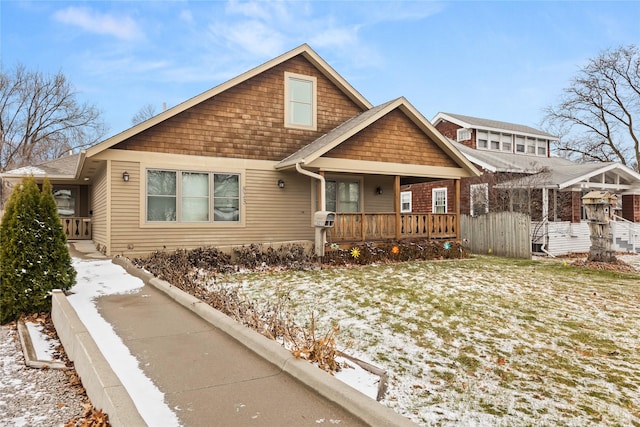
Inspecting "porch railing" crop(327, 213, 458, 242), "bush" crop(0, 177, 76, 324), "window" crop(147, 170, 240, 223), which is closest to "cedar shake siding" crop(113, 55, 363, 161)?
"window" crop(147, 170, 240, 223)

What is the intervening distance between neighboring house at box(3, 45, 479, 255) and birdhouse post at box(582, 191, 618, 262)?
3890 millimetres

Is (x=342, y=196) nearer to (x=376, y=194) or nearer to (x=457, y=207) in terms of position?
(x=376, y=194)

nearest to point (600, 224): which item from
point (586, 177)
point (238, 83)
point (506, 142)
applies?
point (586, 177)

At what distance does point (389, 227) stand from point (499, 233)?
5080 mm

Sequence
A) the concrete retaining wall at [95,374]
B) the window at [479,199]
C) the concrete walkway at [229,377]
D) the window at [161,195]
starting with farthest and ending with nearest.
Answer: the window at [479,199] → the window at [161,195] → the concrete walkway at [229,377] → the concrete retaining wall at [95,374]

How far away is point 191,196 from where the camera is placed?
479 inches

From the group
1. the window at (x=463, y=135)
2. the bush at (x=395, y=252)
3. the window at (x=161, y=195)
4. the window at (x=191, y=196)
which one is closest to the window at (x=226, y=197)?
the window at (x=191, y=196)

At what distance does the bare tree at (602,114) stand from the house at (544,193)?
1509 centimetres

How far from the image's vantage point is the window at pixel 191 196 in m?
11.7

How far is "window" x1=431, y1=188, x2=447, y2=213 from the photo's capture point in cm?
2131

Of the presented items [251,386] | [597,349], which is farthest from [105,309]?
[597,349]

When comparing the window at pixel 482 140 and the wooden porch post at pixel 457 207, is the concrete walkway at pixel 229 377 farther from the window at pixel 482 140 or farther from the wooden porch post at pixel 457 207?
the window at pixel 482 140

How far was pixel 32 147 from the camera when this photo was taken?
36.0 m

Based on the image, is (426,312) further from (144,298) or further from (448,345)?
(144,298)
